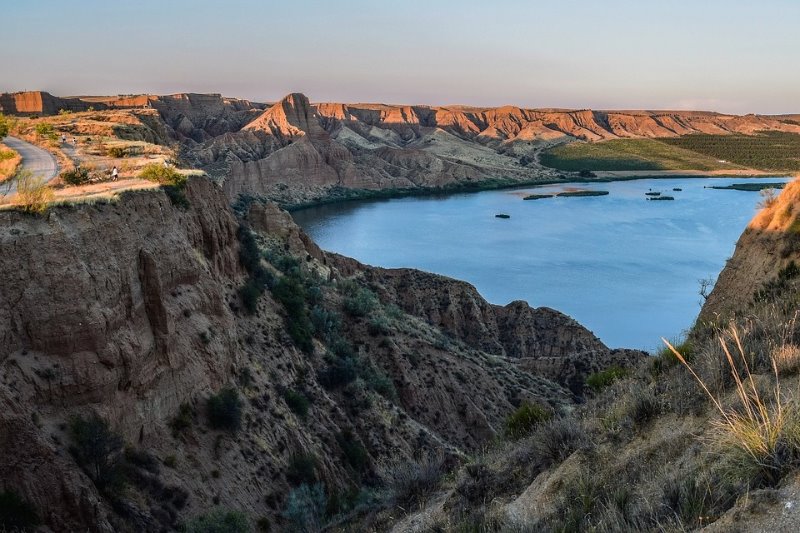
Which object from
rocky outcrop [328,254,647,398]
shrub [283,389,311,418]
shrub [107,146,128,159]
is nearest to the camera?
shrub [283,389,311,418]

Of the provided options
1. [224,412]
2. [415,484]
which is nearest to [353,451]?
[224,412]

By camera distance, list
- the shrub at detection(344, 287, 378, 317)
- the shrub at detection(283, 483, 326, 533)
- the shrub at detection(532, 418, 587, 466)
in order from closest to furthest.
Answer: the shrub at detection(532, 418, 587, 466), the shrub at detection(283, 483, 326, 533), the shrub at detection(344, 287, 378, 317)

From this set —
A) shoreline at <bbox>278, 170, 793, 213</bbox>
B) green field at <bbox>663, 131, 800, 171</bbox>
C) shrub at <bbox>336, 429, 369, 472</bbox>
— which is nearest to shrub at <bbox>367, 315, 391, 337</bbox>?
shrub at <bbox>336, 429, 369, 472</bbox>

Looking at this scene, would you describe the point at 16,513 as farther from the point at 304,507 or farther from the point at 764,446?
the point at 764,446

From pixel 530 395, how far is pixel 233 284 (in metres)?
13.1

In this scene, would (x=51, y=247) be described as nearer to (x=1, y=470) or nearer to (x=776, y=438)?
(x=1, y=470)

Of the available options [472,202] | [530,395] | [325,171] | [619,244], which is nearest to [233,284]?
[530,395]

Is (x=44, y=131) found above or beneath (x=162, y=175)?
above

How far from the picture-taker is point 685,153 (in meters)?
162

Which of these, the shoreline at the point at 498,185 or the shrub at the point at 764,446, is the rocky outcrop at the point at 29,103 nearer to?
the shoreline at the point at 498,185

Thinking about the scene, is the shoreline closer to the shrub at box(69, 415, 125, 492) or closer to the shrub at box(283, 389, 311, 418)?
the shrub at box(283, 389, 311, 418)

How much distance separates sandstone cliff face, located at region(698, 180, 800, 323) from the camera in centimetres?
1220

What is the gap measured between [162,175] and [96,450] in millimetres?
8657

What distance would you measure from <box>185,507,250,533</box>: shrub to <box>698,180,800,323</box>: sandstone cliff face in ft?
32.6
